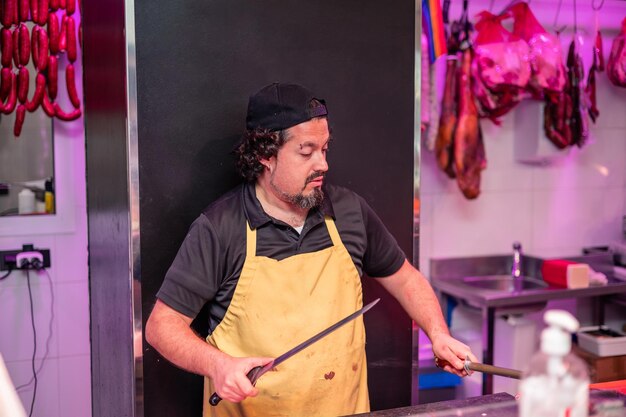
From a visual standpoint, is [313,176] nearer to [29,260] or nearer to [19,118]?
[19,118]

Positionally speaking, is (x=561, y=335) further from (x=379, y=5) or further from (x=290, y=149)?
(x=379, y=5)

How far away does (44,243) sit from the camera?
378 centimetres

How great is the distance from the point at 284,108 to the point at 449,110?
7.16 feet

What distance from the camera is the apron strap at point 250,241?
6.97 feet

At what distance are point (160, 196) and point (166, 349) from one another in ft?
1.80

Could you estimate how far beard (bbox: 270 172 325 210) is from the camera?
2.13 meters

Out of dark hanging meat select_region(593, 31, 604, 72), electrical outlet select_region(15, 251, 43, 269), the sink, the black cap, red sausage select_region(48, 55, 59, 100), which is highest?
dark hanging meat select_region(593, 31, 604, 72)

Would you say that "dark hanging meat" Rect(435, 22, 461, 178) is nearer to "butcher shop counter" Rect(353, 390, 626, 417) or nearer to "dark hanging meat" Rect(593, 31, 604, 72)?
"dark hanging meat" Rect(593, 31, 604, 72)

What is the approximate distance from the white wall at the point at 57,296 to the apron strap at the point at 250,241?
78.0 inches

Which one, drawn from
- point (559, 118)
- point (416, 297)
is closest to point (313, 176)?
point (416, 297)

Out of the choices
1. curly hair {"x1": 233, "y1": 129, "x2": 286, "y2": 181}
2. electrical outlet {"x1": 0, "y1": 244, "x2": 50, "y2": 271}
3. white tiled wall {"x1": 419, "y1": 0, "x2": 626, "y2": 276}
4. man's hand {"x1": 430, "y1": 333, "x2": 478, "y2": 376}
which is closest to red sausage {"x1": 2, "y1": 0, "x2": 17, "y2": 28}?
electrical outlet {"x1": 0, "y1": 244, "x2": 50, "y2": 271}

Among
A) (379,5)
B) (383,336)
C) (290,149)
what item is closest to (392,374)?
(383,336)

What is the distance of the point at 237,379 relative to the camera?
5.60 feet

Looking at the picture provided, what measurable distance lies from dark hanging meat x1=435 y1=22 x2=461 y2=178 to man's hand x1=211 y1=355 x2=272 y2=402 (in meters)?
2.62
